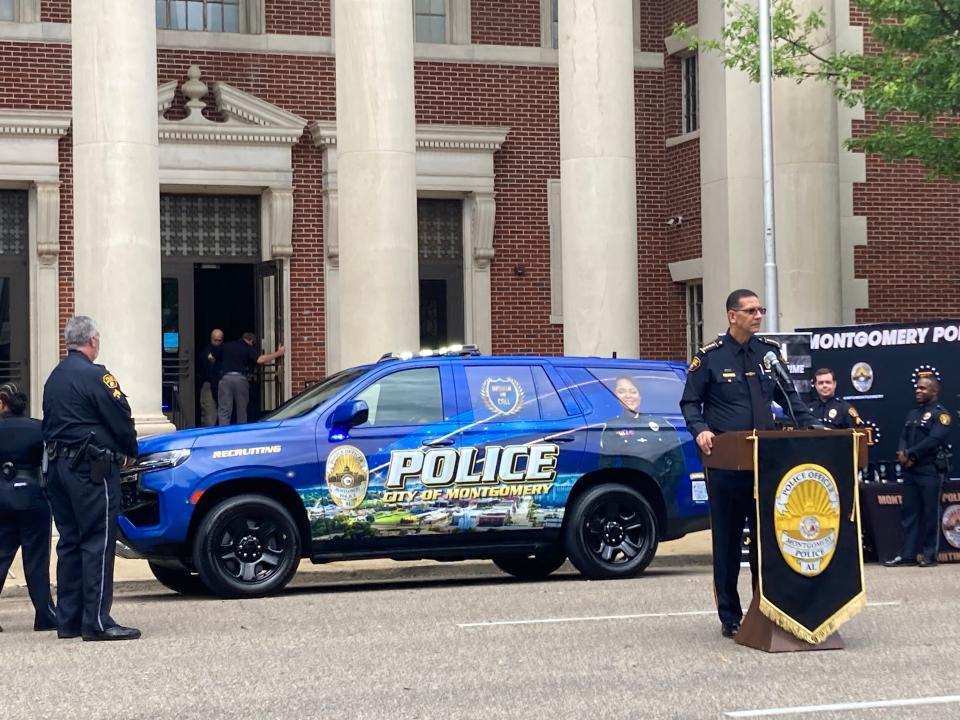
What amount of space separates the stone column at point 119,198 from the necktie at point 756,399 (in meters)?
8.47

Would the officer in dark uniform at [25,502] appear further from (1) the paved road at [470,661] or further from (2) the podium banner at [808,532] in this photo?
(2) the podium banner at [808,532]

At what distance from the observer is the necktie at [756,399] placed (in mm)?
9859

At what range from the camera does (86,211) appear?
56.4 ft

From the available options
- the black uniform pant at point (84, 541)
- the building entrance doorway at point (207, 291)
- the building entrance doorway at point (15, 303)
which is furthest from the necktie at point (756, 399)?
the building entrance doorway at point (15, 303)

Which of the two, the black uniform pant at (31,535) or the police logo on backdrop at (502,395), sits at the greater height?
the police logo on backdrop at (502,395)

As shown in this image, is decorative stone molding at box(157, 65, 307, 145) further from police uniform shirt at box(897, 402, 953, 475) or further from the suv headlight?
police uniform shirt at box(897, 402, 953, 475)

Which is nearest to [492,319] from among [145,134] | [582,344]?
[582,344]

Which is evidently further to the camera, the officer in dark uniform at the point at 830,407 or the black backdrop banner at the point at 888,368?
the black backdrop banner at the point at 888,368

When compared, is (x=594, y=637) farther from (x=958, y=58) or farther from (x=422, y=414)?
(x=958, y=58)

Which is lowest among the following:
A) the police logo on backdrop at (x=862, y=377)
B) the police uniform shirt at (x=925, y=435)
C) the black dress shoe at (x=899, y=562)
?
the black dress shoe at (x=899, y=562)

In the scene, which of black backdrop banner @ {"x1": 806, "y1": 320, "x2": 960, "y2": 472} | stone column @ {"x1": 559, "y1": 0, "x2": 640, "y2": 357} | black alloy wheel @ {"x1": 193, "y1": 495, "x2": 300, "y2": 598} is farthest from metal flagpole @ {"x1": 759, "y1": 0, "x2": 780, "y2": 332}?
black alloy wheel @ {"x1": 193, "y1": 495, "x2": 300, "y2": 598}

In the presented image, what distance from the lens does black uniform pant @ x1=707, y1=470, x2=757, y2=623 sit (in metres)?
9.75

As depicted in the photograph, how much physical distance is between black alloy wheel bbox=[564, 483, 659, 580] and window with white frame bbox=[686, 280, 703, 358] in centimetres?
1078

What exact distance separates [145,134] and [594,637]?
9.08 metres
